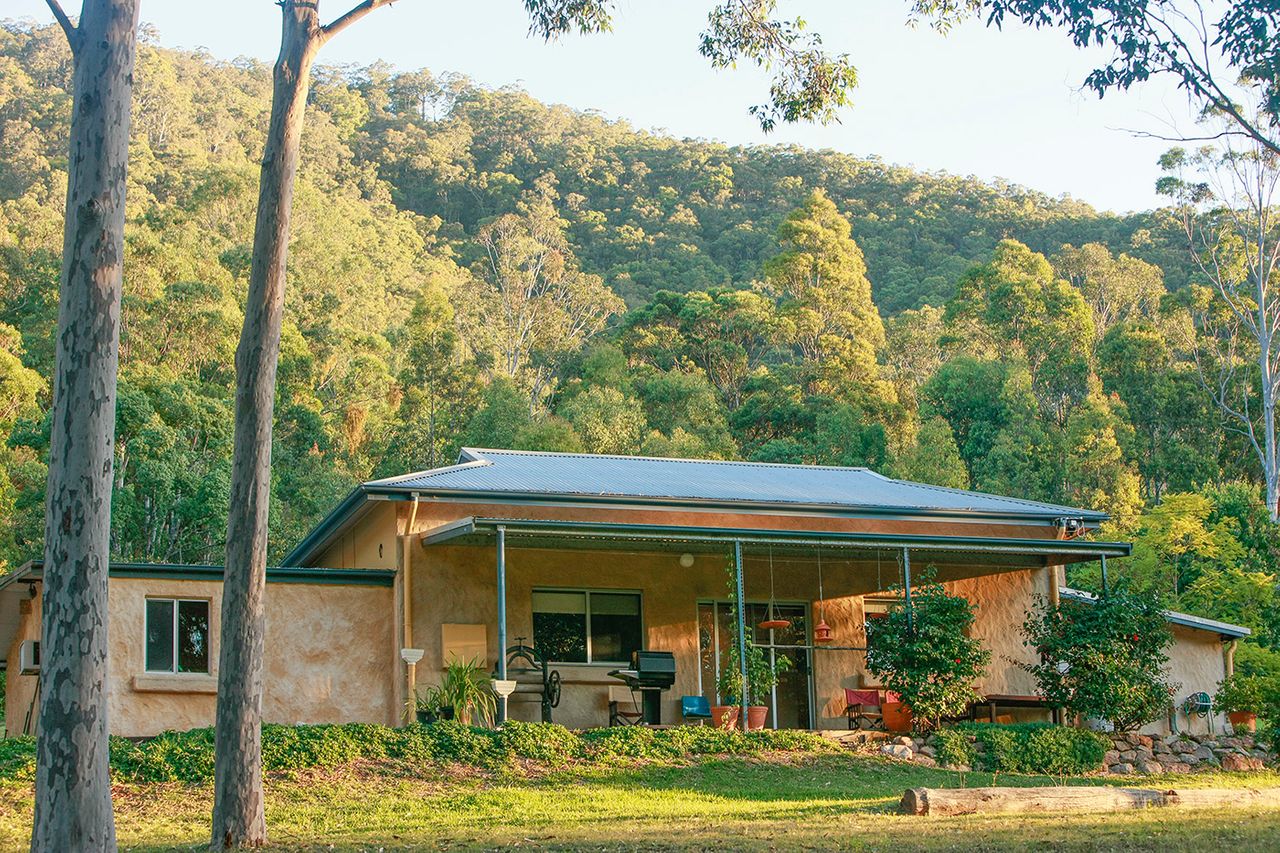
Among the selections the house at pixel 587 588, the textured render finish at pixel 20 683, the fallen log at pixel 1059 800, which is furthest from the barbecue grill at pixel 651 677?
the textured render finish at pixel 20 683

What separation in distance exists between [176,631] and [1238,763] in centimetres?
1277

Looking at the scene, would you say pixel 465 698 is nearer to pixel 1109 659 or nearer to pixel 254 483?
pixel 254 483

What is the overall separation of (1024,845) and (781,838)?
1752 mm

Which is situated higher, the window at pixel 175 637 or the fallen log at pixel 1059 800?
the window at pixel 175 637

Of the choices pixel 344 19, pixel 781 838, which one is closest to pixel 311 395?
pixel 344 19

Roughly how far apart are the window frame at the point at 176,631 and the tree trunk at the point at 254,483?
6131 millimetres

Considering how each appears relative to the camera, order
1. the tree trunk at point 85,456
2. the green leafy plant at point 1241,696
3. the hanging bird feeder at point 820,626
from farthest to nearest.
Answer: the green leafy plant at point 1241,696 → the hanging bird feeder at point 820,626 → the tree trunk at point 85,456

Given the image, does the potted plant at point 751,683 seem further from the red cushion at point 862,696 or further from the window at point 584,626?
the window at point 584,626

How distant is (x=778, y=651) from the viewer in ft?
67.9

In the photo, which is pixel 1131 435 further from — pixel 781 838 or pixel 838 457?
pixel 781 838

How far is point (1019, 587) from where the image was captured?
831 inches

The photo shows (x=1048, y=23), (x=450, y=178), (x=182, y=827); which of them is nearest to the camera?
(x=182, y=827)

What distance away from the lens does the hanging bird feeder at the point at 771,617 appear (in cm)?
1878

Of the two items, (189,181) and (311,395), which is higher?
(189,181)
